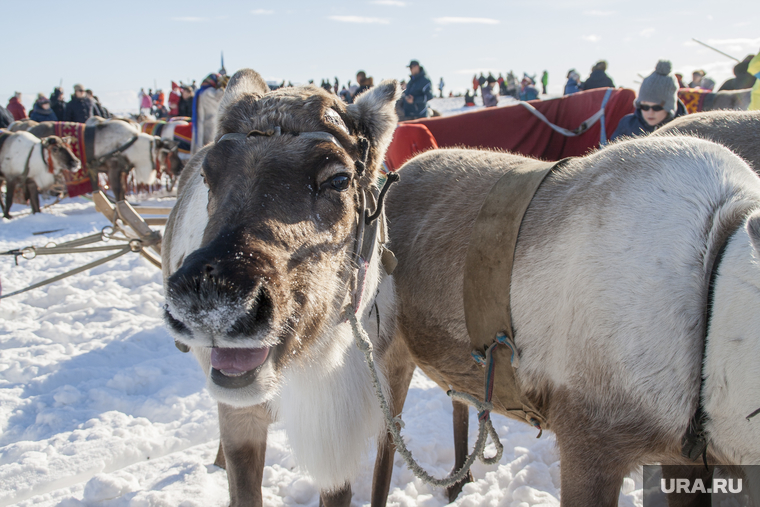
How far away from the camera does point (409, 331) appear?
224cm

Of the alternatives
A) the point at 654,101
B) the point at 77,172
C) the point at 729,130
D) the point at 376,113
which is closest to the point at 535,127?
the point at 654,101

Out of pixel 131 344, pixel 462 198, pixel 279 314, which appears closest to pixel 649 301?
pixel 462 198

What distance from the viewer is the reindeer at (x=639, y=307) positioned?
1359 mm

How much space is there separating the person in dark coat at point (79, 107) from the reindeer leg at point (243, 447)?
17.6 m

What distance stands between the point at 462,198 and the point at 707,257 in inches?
38.0

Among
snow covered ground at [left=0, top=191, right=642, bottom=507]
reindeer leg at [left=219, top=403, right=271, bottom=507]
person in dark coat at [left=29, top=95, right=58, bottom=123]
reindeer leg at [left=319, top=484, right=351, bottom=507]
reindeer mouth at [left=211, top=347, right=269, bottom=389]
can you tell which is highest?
person in dark coat at [left=29, top=95, right=58, bottom=123]

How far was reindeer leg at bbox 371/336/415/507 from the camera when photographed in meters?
2.34

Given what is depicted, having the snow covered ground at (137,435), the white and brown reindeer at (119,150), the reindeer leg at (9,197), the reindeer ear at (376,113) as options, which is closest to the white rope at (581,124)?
the snow covered ground at (137,435)

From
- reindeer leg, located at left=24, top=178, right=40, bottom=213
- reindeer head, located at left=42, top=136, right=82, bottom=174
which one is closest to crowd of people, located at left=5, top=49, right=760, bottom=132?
reindeer head, located at left=42, top=136, right=82, bottom=174

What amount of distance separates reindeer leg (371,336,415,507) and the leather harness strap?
55cm

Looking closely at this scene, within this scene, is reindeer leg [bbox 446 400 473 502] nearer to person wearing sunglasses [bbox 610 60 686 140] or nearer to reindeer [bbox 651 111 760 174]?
reindeer [bbox 651 111 760 174]

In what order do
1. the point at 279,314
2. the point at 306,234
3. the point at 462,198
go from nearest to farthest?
the point at 279,314 < the point at 306,234 < the point at 462,198

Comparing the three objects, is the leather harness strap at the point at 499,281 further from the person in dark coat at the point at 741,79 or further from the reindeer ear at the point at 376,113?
the person in dark coat at the point at 741,79

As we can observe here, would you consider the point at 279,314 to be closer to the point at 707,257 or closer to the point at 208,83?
the point at 707,257
